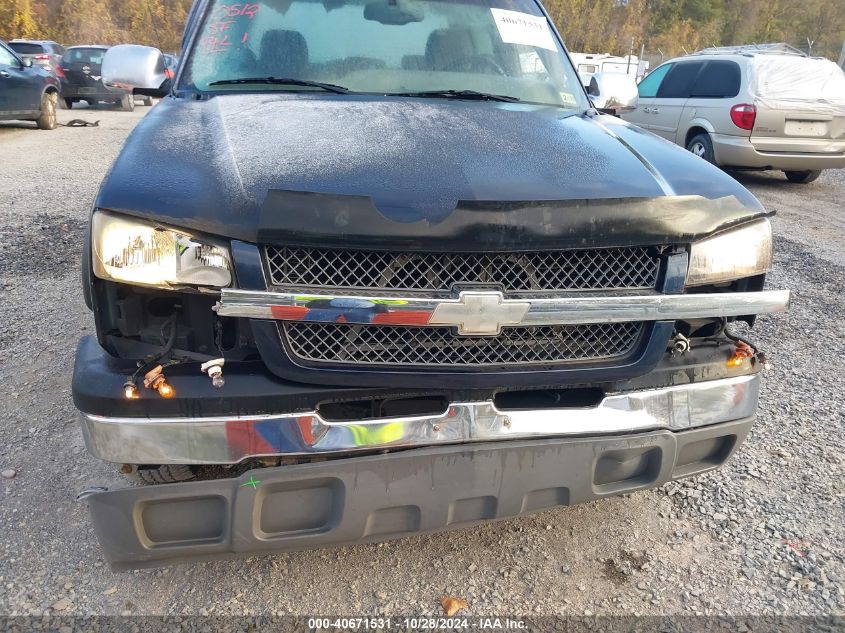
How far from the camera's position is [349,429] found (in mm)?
1757

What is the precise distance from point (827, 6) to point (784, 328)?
51.4 metres


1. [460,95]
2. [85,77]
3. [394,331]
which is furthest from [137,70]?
[85,77]

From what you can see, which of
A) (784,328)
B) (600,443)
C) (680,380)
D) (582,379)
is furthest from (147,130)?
(784,328)

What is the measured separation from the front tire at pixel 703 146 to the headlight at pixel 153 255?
8.81 metres

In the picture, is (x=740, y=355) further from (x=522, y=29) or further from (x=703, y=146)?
(x=703, y=146)

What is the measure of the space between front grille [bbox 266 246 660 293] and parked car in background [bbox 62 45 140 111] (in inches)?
713

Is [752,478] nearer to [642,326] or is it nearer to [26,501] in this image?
[642,326]

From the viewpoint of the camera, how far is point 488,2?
132 inches

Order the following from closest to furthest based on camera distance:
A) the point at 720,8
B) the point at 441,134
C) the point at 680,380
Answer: the point at 680,380, the point at 441,134, the point at 720,8

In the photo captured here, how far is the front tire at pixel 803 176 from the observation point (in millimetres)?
9727

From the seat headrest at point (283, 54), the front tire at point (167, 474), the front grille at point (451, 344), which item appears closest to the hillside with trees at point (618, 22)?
the seat headrest at point (283, 54)

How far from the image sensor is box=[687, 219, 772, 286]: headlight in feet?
6.30

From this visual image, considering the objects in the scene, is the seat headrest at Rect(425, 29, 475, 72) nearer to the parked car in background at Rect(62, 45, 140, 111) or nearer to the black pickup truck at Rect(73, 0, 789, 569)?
the black pickup truck at Rect(73, 0, 789, 569)

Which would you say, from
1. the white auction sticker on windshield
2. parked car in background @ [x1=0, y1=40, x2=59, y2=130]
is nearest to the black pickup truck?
the white auction sticker on windshield
